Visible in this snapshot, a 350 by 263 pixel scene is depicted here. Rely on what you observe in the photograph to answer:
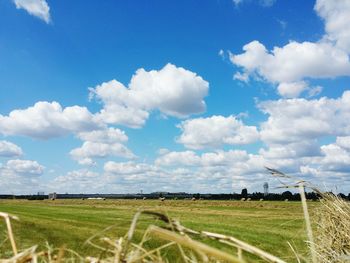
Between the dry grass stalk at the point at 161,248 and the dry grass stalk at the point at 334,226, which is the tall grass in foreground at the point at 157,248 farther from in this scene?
the dry grass stalk at the point at 334,226

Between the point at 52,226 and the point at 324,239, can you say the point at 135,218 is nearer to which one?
the point at 324,239

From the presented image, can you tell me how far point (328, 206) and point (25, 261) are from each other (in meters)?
6.67

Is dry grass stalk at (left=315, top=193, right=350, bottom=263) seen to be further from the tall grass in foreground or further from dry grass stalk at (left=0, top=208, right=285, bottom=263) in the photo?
dry grass stalk at (left=0, top=208, right=285, bottom=263)

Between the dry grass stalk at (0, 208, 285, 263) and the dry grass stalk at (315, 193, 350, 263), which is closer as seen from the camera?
the dry grass stalk at (0, 208, 285, 263)

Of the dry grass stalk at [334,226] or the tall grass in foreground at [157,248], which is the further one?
the dry grass stalk at [334,226]

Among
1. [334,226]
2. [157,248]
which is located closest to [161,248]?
[157,248]

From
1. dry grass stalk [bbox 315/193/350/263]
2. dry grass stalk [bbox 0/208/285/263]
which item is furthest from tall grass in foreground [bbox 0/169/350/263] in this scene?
dry grass stalk [bbox 315/193/350/263]

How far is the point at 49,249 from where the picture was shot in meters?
1.67

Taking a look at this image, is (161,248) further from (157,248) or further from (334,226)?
(334,226)

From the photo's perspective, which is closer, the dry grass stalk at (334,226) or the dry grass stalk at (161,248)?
the dry grass stalk at (161,248)

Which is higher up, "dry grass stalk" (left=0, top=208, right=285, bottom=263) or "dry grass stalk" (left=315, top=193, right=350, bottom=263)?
"dry grass stalk" (left=315, top=193, right=350, bottom=263)

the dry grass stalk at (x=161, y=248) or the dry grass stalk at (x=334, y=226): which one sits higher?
the dry grass stalk at (x=334, y=226)

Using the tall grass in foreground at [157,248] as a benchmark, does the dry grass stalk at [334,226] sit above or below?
above

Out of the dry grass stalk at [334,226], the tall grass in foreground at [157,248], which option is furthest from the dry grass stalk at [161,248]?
the dry grass stalk at [334,226]
